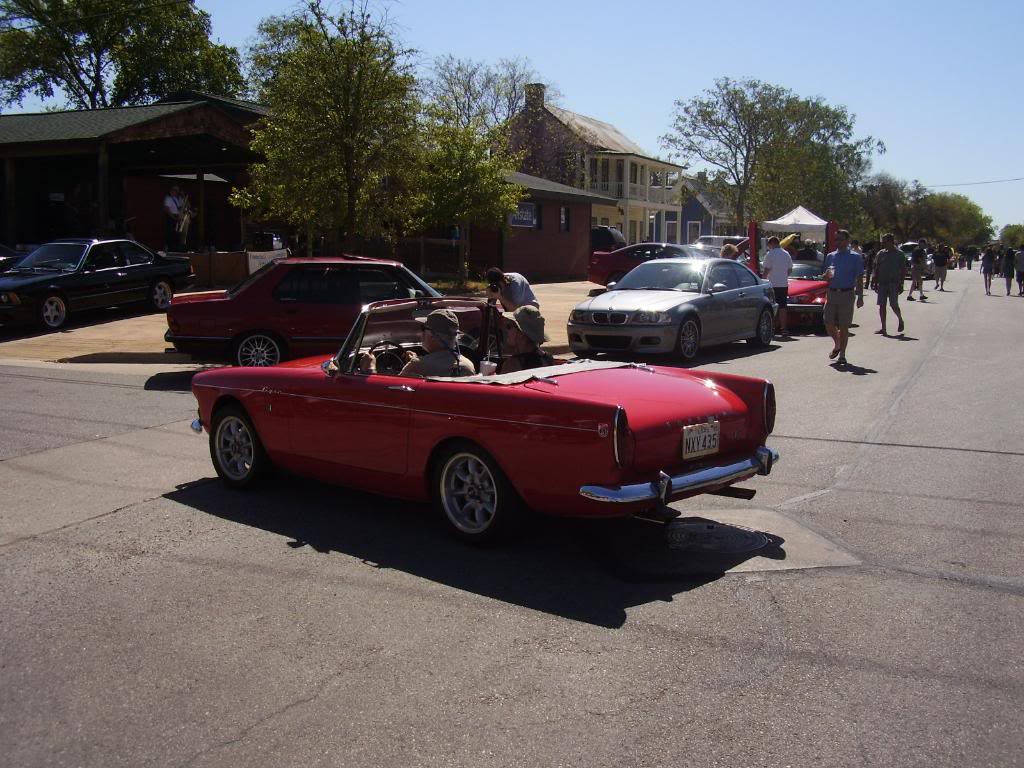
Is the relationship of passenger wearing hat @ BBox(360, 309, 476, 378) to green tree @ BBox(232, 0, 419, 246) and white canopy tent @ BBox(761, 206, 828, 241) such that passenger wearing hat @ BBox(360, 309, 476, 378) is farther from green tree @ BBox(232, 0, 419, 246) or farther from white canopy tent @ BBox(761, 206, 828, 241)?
white canopy tent @ BBox(761, 206, 828, 241)

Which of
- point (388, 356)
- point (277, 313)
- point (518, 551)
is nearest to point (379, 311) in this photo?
point (388, 356)

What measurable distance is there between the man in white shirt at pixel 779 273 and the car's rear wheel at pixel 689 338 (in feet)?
13.6

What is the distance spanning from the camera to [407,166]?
63.4ft

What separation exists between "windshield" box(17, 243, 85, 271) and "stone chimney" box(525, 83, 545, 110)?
37.8 m

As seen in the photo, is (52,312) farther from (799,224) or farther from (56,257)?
(799,224)

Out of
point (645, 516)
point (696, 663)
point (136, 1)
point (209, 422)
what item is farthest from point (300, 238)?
point (136, 1)

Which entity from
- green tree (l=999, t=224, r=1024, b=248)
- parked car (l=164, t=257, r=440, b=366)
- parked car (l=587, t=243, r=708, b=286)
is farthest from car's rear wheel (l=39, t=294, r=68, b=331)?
green tree (l=999, t=224, r=1024, b=248)

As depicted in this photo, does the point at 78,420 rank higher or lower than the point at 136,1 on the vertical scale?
lower

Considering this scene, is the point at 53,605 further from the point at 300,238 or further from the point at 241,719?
the point at 300,238

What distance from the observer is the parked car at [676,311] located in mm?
13633

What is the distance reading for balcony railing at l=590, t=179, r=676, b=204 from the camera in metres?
54.5

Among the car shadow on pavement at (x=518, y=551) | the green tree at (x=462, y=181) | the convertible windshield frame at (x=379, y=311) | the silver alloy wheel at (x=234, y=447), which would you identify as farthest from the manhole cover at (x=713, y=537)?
the green tree at (x=462, y=181)

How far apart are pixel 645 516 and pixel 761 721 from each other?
243 cm

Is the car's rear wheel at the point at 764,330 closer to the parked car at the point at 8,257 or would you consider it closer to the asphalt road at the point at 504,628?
the asphalt road at the point at 504,628
